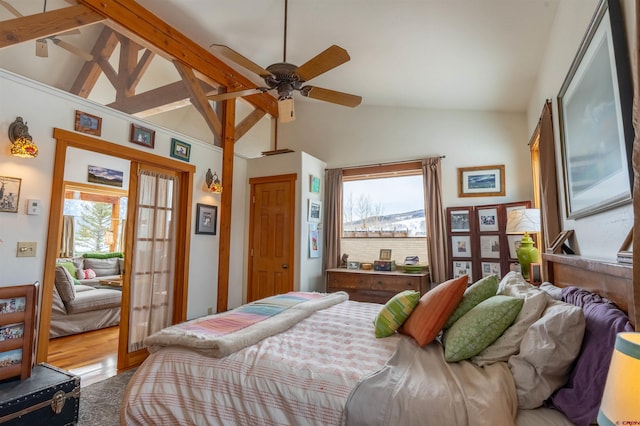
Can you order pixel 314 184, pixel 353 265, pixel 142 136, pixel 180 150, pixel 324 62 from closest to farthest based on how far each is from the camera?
pixel 324 62 < pixel 142 136 < pixel 180 150 < pixel 353 265 < pixel 314 184

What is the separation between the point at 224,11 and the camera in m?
3.19

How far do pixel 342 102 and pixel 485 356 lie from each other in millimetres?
2064

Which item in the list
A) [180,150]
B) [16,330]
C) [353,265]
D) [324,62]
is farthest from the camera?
[353,265]

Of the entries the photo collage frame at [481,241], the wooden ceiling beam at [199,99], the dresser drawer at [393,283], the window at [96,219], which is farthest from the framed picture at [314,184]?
the window at [96,219]

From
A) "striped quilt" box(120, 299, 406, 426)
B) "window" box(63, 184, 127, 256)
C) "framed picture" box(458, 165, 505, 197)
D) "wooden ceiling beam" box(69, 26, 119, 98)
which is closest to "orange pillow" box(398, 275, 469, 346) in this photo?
"striped quilt" box(120, 299, 406, 426)

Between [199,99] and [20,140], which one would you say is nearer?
[20,140]

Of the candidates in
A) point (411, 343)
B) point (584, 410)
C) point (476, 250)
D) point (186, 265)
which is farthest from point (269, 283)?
point (584, 410)

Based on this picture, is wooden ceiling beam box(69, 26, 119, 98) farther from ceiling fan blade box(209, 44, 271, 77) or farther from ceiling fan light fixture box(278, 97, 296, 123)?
ceiling fan light fixture box(278, 97, 296, 123)

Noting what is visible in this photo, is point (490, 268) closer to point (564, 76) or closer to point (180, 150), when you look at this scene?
point (564, 76)

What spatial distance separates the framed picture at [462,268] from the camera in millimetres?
3988

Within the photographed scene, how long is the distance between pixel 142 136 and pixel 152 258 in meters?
1.27

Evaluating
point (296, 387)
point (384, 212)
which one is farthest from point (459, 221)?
point (296, 387)

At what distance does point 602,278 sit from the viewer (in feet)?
4.53

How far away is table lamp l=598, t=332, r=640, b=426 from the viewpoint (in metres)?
0.54
